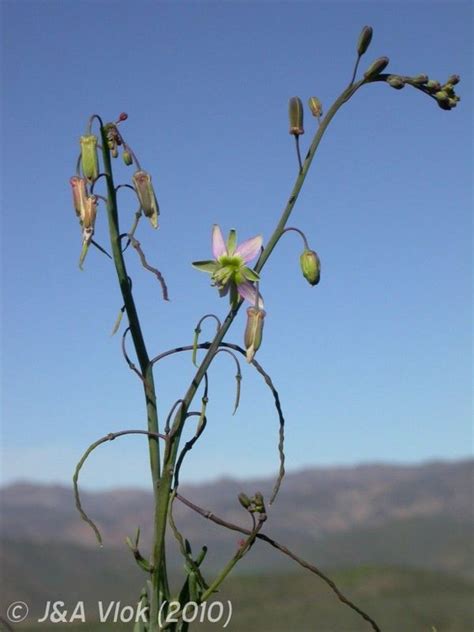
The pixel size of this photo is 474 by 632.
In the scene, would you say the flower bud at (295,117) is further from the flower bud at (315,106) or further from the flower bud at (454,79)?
the flower bud at (454,79)

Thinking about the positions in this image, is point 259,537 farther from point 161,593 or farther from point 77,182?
point 77,182

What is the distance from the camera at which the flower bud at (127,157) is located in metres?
1.37

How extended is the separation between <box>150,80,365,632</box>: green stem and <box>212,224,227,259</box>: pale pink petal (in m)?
0.07

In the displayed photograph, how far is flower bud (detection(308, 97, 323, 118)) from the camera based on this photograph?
53.3 inches

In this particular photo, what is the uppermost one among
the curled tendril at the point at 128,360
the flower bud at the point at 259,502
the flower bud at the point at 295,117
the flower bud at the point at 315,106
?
the flower bud at the point at 315,106

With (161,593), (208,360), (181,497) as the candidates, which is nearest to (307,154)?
(208,360)

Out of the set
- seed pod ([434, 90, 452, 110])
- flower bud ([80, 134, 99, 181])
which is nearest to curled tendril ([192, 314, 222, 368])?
flower bud ([80, 134, 99, 181])

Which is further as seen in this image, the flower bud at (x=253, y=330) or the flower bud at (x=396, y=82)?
the flower bud at (x=396, y=82)

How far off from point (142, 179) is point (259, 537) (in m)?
0.59

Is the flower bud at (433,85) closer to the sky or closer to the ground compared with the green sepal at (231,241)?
closer to the sky

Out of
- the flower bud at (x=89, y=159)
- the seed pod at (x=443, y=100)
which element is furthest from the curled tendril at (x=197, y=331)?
the seed pod at (x=443, y=100)

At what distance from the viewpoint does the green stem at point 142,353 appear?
1.24 meters

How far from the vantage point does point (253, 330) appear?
1265 mm

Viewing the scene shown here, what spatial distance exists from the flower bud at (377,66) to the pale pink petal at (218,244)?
36 cm
